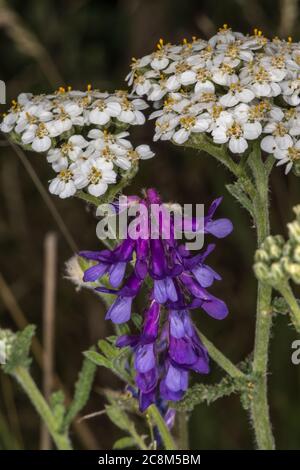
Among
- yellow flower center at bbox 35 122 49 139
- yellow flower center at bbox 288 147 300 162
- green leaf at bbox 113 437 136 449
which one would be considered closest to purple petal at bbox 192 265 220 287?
yellow flower center at bbox 288 147 300 162

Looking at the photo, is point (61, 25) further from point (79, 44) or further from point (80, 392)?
point (80, 392)

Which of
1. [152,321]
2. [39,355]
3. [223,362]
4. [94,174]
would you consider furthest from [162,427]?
[39,355]

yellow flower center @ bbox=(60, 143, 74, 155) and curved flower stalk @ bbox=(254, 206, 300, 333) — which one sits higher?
yellow flower center @ bbox=(60, 143, 74, 155)

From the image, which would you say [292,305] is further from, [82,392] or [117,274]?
[82,392]

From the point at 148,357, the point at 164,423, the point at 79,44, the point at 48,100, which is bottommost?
the point at 164,423

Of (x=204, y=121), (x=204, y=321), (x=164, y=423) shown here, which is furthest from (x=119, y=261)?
(x=204, y=321)

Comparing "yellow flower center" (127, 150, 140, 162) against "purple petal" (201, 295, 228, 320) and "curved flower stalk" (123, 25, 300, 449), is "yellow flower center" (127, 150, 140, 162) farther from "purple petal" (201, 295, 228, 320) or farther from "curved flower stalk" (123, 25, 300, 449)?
"purple petal" (201, 295, 228, 320)

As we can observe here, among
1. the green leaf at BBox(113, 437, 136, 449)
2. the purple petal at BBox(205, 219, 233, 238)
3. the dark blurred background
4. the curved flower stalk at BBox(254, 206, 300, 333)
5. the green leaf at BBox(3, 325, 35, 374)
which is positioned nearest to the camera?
the curved flower stalk at BBox(254, 206, 300, 333)
